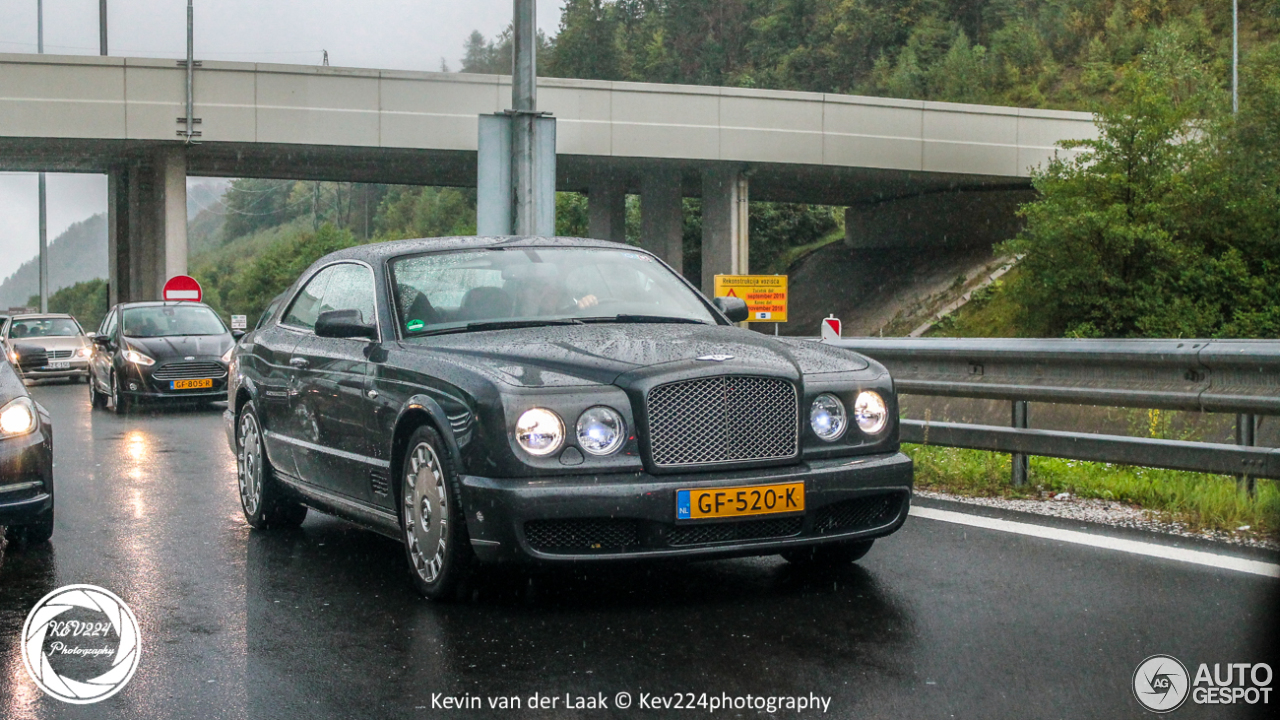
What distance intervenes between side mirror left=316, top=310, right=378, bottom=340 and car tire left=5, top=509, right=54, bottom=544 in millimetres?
1870

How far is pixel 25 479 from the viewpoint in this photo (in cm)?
670

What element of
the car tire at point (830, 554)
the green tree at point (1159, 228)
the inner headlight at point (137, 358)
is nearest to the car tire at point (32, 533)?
the car tire at point (830, 554)

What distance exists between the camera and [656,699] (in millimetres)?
4125

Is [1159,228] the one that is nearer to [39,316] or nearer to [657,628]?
[39,316]

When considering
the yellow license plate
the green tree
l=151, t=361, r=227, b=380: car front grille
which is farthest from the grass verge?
the green tree

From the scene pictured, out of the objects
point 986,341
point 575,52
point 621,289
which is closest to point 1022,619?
point 621,289

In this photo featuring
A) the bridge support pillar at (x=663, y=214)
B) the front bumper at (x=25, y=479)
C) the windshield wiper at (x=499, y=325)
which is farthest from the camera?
the bridge support pillar at (x=663, y=214)

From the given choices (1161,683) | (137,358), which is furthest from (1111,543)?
(137,358)

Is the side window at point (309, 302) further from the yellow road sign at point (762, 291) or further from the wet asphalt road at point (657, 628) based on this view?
the yellow road sign at point (762, 291)

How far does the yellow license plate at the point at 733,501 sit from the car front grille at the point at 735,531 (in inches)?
2.2

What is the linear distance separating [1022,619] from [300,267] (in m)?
100

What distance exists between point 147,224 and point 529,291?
44.0 metres

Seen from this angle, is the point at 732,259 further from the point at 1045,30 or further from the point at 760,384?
the point at 1045,30

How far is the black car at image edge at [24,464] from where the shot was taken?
21.6ft
